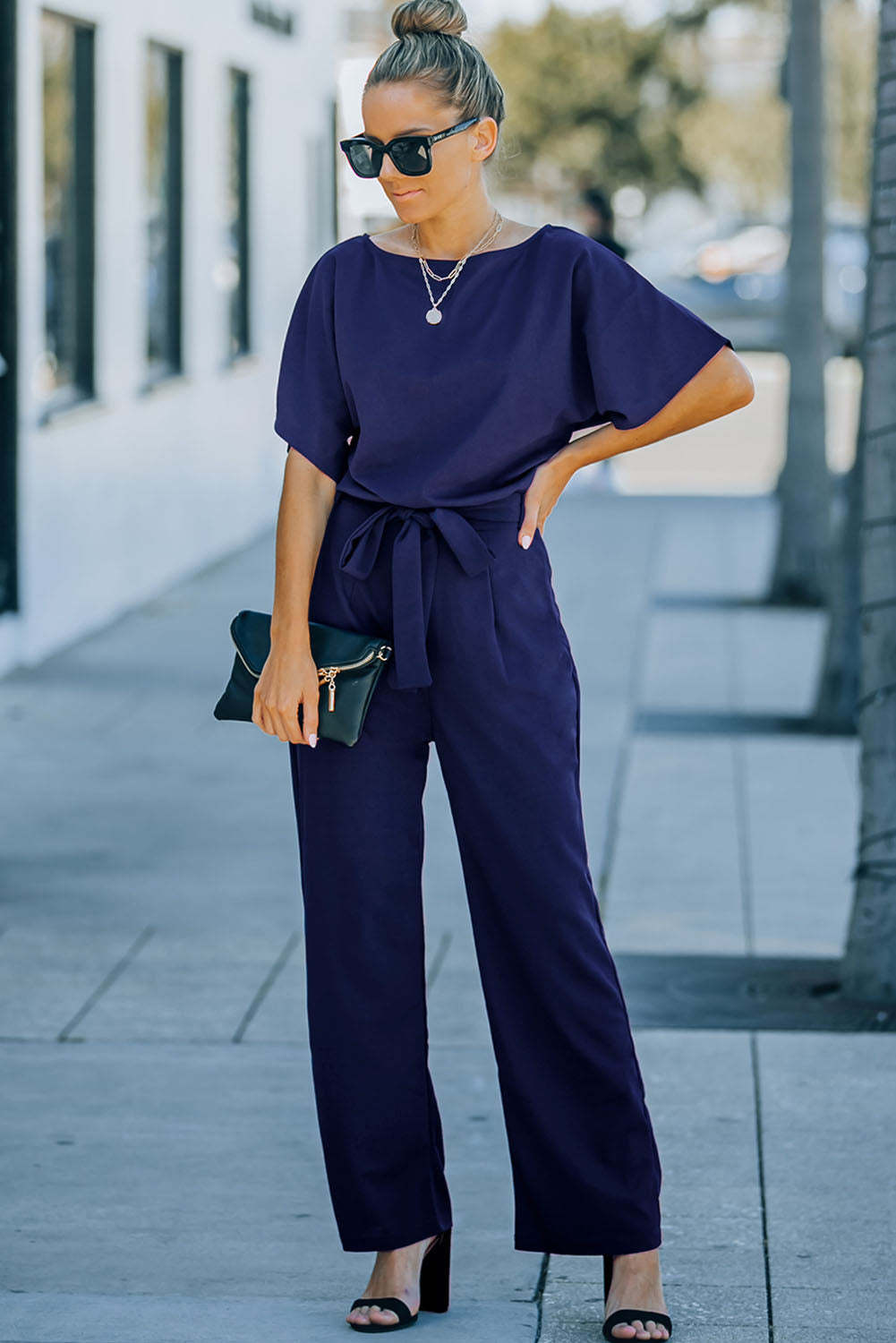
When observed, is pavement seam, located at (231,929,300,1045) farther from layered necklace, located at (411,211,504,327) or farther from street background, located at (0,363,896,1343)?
layered necklace, located at (411,211,504,327)

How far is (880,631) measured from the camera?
5195mm

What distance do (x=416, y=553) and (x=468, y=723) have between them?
0.81 feet

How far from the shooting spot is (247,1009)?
5078 millimetres

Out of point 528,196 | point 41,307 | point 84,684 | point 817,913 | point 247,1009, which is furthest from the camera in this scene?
point 528,196

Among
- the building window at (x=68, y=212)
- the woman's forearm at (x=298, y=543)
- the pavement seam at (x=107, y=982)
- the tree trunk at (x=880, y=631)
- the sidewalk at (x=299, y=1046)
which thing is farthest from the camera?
the building window at (x=68, y=212)

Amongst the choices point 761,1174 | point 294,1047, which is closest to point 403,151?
point 761,1174

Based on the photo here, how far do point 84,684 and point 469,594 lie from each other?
634cm

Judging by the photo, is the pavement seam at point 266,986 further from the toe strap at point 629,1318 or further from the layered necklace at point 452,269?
the layered necklace at point 452,269

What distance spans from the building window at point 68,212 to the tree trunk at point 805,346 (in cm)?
336

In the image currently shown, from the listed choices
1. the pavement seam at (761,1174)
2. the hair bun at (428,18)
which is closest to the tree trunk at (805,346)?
the pavement seam at (761,1174)

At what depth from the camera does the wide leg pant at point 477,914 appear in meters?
3.26

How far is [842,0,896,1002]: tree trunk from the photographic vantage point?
5145mm

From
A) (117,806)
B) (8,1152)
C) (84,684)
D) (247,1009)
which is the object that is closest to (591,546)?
(84,684)

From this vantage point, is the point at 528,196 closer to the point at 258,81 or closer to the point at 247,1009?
the point at 258,81
